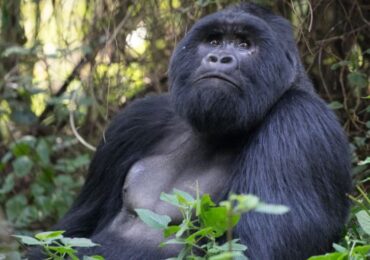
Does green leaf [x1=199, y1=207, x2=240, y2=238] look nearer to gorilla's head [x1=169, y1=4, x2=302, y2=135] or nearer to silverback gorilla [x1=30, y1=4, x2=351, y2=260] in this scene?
silverback gorilla [x1=30, y1=4, x2=351, y2=260]

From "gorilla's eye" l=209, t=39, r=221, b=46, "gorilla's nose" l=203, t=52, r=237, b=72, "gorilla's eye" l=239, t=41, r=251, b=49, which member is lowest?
"gorilla's nose" l=203, t=52, r=237, b=72

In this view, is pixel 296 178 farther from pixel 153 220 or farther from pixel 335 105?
pixel 335 105

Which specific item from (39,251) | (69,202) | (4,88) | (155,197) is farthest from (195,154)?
(4,88)

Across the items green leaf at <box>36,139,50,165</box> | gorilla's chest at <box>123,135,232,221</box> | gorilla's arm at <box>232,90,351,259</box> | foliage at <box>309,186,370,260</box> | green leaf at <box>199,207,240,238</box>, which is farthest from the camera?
green leaf at <box>36,139,50,165</box>

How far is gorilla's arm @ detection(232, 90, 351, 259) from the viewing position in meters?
3.61

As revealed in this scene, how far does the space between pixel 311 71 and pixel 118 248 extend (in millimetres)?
2005

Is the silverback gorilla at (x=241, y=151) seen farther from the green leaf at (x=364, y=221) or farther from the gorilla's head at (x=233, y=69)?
the green leaf at (x=364, y=221)

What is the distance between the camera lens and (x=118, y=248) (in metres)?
4.04

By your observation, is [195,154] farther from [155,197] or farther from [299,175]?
[299,175]

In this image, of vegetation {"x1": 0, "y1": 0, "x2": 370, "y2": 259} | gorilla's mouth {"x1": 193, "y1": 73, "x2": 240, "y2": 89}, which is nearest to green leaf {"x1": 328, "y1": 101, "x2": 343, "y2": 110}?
vegetation {"x1": 0, "y1": 0, "x2": 370, "y2": 259}

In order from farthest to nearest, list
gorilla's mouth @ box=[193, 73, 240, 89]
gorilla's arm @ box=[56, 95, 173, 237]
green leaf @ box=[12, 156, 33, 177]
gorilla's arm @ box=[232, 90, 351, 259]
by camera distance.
Result: green leaf @ box=[12, 156, 33, 177] → gorilla's arm @ box=[56, 95, 173, 237] → gorilla's mouth @ box=[193, 73, 240, 89] → gorilla's arm @ box=[232, 90, 351, 259]

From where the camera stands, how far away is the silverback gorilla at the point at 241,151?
3695 mm

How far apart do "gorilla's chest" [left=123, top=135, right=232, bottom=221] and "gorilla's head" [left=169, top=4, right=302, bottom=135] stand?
0.19m

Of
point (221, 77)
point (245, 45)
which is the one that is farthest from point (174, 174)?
point (245, 45)
